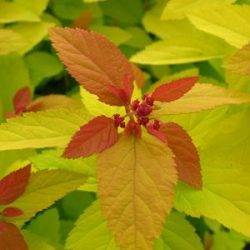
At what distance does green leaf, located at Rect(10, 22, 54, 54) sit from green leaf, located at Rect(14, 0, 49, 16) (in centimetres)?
3

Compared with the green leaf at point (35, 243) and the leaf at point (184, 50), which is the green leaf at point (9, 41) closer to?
the leaf at point (184, 50)

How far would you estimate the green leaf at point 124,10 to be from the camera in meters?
1.23

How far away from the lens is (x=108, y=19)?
135 centimetres

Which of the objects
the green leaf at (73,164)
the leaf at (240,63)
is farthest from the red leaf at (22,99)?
the leaf at (240,63)

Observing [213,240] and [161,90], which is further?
[213,240]

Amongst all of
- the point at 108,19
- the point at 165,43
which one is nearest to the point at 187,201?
the point at 165,43

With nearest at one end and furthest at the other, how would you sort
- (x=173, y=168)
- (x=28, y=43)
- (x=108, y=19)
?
(x=173, y=168) < (x=28, y=43) < (x=108, y=19)

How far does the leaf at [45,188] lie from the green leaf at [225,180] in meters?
0.14

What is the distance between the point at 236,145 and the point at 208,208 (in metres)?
0.11

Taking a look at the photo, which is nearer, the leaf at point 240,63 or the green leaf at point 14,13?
the leaf at point 240,63

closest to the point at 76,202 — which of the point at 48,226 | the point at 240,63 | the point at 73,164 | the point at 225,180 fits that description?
the point at 48,226

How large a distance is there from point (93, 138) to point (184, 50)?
0.35 metres

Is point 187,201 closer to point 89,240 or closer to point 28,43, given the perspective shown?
point 89,240

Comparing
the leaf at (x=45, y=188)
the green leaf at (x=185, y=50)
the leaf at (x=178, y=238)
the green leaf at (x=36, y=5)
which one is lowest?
the leaf at (x=178, y=238)
